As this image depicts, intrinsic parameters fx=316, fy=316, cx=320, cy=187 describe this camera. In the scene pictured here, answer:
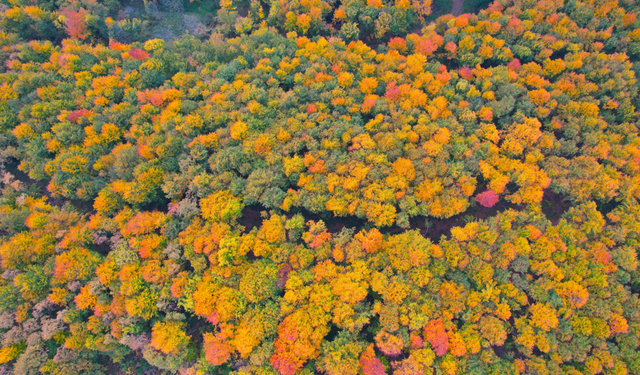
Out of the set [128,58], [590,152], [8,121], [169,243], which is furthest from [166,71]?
[590,152]

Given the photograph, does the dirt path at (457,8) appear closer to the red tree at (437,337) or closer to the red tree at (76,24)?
the red tree at (437,337)

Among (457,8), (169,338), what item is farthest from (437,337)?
(457,8)

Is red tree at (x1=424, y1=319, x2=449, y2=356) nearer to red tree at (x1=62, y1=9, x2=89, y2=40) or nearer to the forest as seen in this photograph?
the forest

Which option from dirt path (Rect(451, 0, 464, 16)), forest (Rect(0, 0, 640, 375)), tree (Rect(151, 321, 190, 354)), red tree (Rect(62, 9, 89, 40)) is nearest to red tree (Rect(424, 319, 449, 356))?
forest (Rect(0, 0, 640, 375))

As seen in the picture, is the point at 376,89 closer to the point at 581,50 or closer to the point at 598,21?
the point at 581,50

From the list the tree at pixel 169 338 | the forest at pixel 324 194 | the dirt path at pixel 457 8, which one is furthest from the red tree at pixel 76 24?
the dirt path at pixel 457 8

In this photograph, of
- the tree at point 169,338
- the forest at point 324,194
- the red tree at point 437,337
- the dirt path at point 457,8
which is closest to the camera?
the red tree at point 437,337

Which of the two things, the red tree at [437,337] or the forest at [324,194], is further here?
the forest at [324,194]
